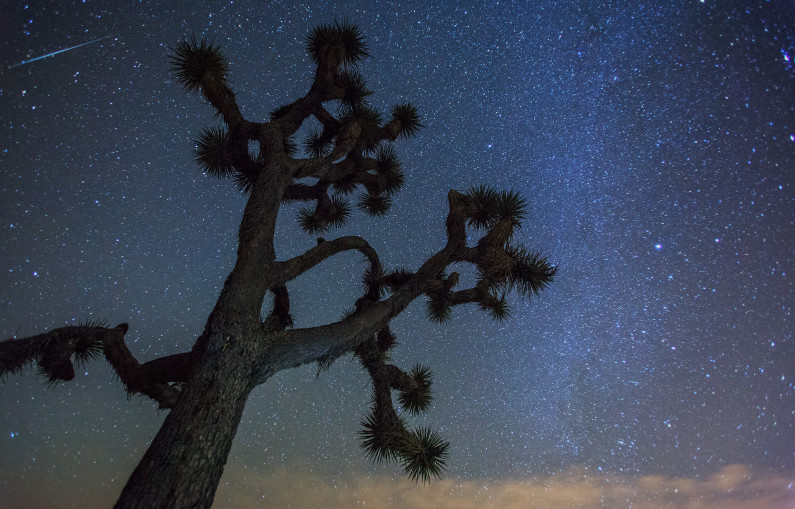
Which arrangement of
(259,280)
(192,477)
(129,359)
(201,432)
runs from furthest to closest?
(129,359), (259,280), (201,432), (192,477)

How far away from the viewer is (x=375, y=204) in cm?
738

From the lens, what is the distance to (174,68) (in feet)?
15.9

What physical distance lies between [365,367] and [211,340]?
7.61 ft

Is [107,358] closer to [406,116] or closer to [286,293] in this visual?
[286,293]

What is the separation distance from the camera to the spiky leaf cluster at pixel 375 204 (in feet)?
24.1

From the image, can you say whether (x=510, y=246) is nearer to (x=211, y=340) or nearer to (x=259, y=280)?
(x=259, y=280)

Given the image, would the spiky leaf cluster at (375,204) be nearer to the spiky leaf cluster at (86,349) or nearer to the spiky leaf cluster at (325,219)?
the spiky leaf cluster at (325,219)

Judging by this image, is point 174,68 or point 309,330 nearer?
point 309,330

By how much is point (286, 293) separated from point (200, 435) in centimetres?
249

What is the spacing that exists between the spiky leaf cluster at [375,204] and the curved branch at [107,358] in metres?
4.21

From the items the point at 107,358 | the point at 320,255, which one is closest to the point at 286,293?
the point at 320,255

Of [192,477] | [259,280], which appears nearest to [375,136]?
[259,280]

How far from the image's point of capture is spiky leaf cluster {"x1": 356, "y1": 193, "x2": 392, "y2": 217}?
290 inches

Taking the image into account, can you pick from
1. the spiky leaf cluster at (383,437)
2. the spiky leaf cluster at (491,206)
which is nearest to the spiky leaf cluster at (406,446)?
the spiky leaf cluster at (383,437)
